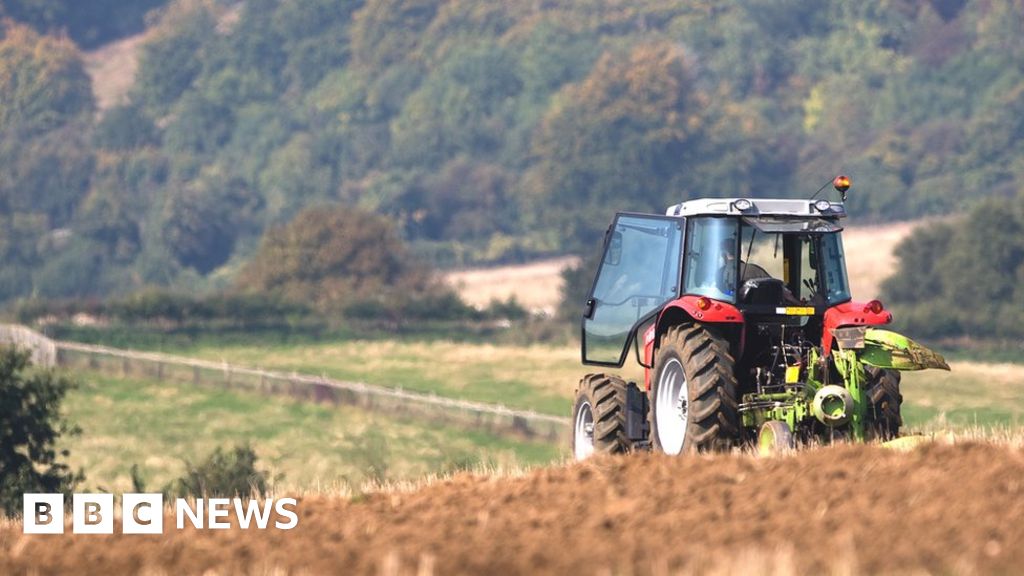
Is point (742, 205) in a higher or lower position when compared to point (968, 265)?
higher

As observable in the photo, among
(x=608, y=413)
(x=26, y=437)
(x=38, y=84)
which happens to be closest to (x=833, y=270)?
(x=608, y=413)

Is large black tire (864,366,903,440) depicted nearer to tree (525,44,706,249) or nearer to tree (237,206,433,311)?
tree (237,206,433,311)

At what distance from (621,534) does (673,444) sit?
4.58 m

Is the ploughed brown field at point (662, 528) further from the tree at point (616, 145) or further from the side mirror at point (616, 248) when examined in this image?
the tree at point (616, 145)

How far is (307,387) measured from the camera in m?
52.3

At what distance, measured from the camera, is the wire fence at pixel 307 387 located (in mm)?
46594

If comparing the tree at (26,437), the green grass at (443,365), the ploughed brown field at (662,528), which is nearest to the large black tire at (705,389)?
the ploughed brown field at (662,528)

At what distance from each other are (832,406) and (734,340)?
1.29 m

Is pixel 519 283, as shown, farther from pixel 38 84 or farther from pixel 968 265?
pixel 38 84

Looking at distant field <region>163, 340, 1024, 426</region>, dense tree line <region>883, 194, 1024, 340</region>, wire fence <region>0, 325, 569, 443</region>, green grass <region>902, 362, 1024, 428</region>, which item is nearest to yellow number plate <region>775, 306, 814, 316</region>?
distant field <region>163, 340, 1024, 426</region>

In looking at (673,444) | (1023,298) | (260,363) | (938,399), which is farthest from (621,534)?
(1023,298)

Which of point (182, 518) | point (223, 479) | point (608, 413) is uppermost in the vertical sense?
point (608, 413)

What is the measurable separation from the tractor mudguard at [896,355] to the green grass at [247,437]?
23358 mm

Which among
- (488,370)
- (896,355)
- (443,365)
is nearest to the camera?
(896,355)
